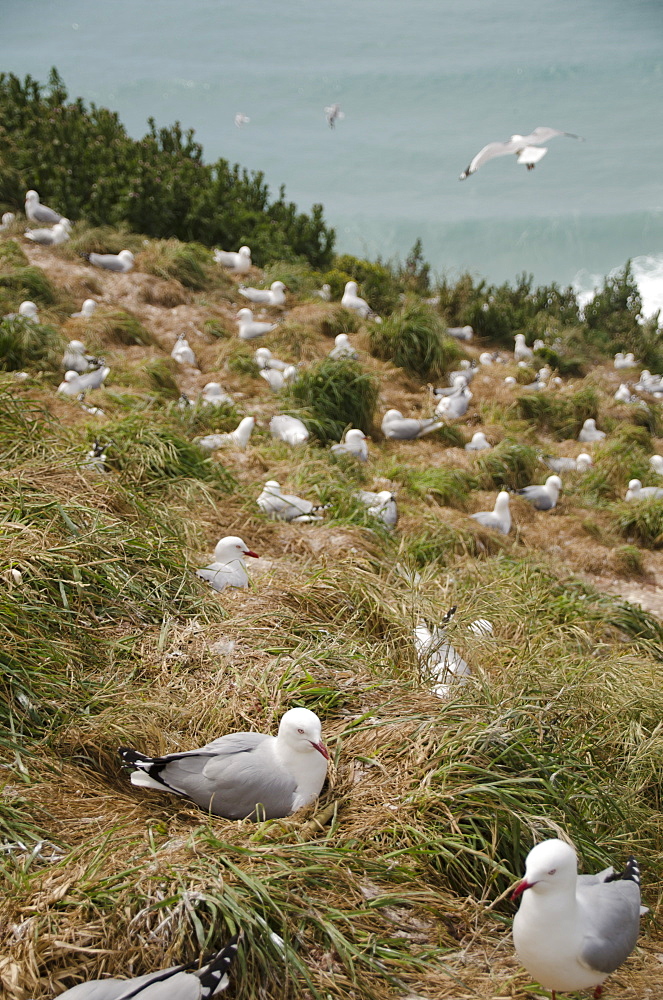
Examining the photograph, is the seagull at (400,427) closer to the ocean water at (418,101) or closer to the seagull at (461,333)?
the seagull at (461,333)

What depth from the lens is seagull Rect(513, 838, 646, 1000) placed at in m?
2.12

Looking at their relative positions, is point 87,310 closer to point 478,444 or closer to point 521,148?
point 478,444

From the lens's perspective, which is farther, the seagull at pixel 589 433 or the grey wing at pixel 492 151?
the seagull at pixel 589 433

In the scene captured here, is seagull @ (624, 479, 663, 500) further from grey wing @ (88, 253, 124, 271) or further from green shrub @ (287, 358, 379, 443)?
grey wing @ (88, 253, 124, 271)

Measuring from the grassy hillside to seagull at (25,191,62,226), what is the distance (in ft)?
17.8

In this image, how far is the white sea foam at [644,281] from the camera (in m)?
33.6

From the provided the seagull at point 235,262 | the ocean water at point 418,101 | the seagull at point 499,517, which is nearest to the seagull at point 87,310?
the seagull at point 235,262

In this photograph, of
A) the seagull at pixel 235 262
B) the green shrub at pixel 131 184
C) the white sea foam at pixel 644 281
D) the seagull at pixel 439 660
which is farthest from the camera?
the white sea foam at pixel 644 281

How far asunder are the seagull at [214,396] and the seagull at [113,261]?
11.0 ft

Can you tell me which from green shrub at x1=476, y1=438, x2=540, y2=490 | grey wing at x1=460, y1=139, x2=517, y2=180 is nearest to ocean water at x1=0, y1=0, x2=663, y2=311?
green shrub at x1=476, y1=438, x2=540, y2=490

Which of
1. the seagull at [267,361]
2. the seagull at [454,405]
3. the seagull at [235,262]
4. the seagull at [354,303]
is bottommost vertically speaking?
the seagull at [454,405]

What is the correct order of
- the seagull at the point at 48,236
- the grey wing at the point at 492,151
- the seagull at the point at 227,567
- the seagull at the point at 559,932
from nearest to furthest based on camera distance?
1. the seagull at the point at 559,932
2. the seagull at the point at 227,567
3. the grey wing at the point at 492,151
4. the seagull at the point at 48,236

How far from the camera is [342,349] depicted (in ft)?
27.9

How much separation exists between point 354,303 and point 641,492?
489 centimetres
